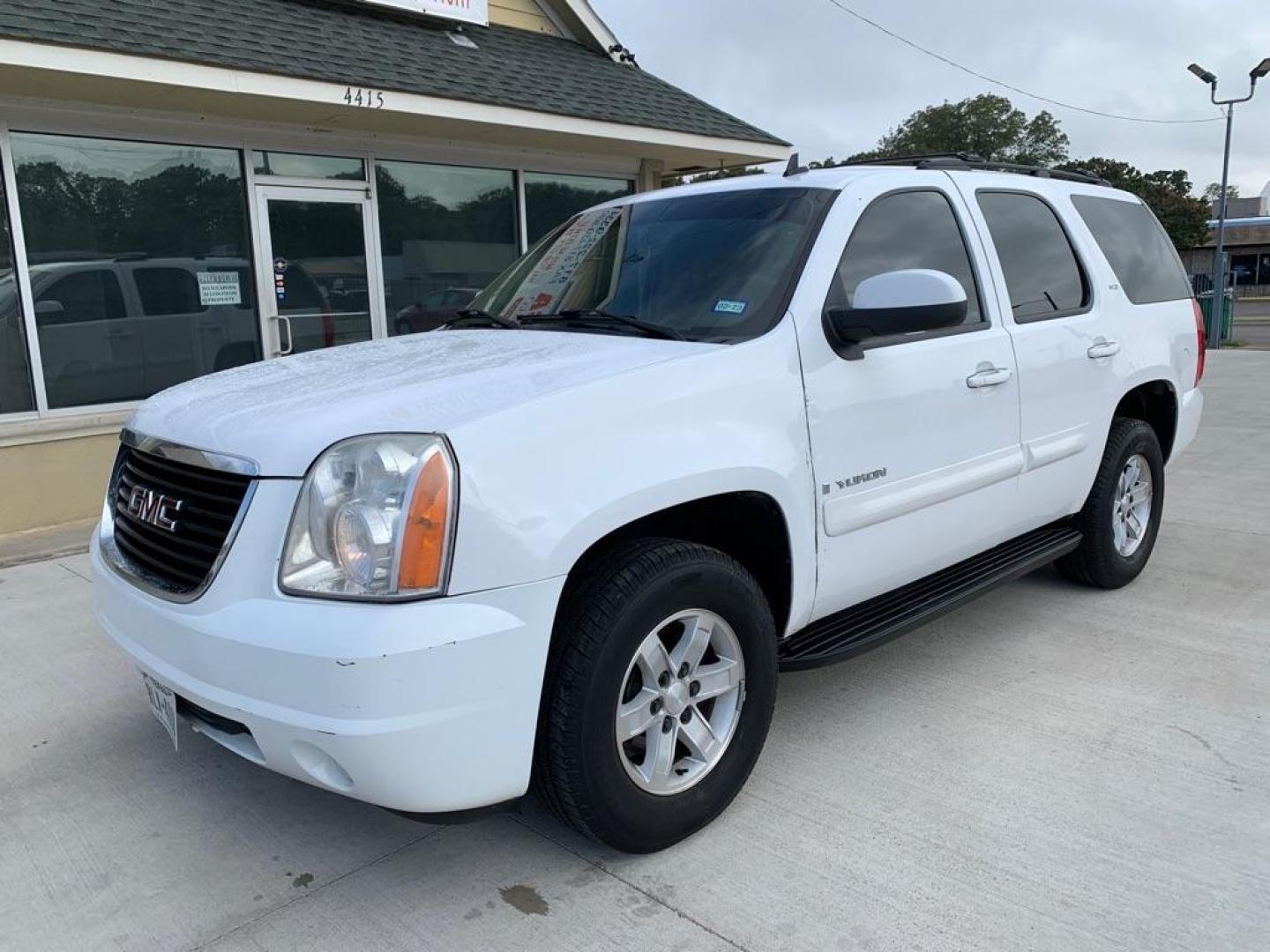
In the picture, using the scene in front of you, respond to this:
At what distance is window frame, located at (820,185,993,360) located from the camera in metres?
3.14

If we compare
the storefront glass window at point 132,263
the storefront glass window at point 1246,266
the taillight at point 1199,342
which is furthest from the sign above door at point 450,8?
the storefront glass window at point 1246,266

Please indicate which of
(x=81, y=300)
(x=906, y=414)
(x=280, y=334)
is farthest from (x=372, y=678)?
(x=280, y=334)

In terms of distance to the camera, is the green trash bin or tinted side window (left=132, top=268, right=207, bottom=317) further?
the green trash bin

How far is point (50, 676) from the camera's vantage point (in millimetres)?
4129

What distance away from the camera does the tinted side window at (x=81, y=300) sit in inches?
266

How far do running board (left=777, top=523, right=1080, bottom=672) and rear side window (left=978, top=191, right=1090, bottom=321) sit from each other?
990 millimetres

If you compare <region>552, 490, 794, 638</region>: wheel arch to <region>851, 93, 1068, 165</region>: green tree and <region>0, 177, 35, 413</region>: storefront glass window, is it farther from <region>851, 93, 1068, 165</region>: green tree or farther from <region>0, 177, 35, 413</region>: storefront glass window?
<region>851, 93, 1068, 165</region>: green tree

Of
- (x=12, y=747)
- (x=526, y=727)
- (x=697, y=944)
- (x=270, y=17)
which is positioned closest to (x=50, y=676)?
(x=12, y=747)

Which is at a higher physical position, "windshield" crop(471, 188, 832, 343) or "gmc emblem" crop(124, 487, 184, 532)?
"windshield" crop(471, 188, 832, 343)

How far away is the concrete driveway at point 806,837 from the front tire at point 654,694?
0.19 m

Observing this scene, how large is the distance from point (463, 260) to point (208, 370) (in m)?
2.72

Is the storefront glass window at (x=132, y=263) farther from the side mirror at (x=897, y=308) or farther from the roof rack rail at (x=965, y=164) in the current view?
the side mirror at (x=897, y=308)

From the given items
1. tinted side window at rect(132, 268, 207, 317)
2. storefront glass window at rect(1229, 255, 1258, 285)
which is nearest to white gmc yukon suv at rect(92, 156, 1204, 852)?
tinted side window at rect(132, 268, 207, 317)

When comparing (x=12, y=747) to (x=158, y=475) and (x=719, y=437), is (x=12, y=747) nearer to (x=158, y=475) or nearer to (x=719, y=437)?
(x=158, y=475)
